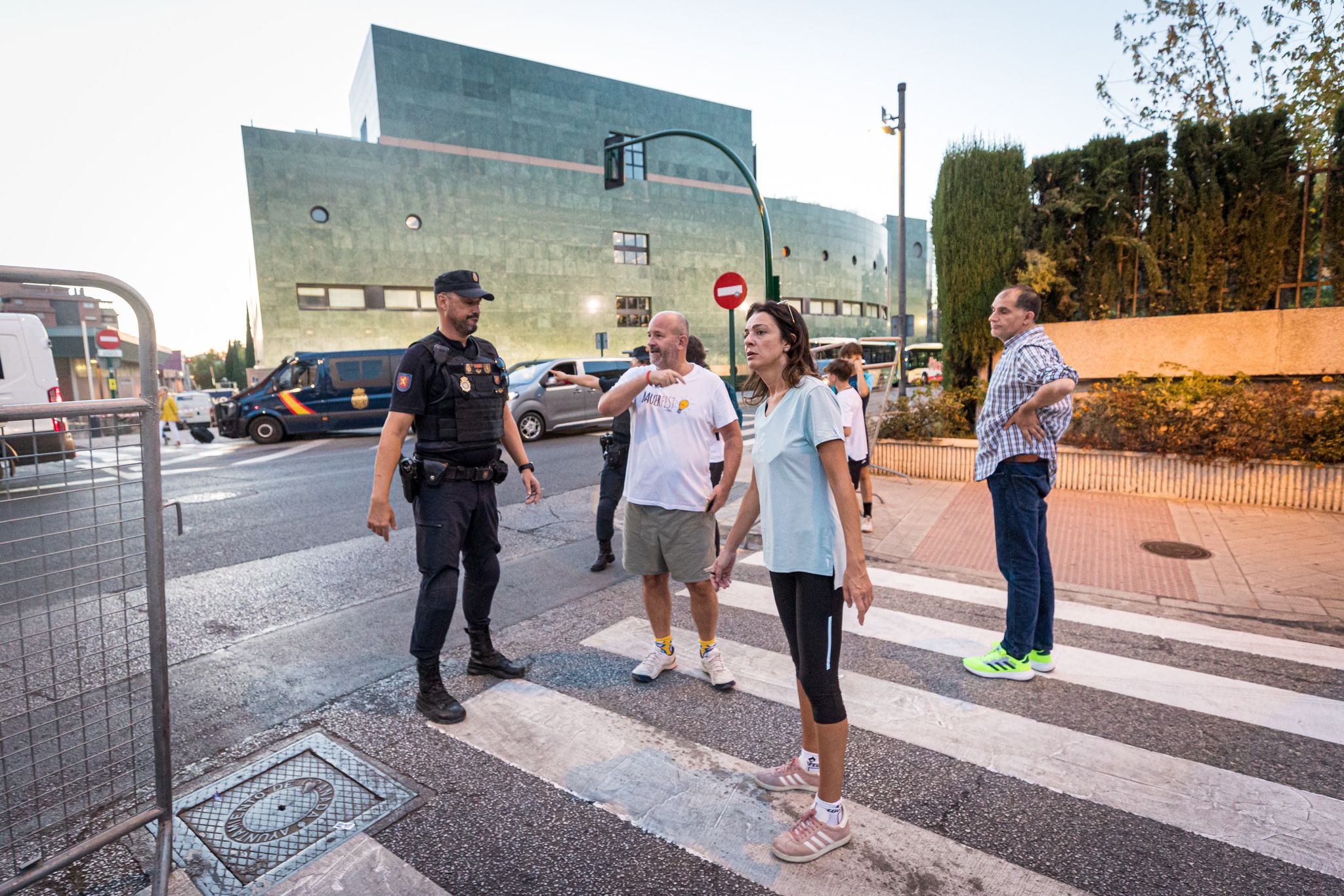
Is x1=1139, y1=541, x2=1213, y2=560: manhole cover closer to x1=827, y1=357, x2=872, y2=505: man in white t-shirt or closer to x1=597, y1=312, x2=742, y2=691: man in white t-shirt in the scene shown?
x1=827, y1=357, x2=872, y2=505: man in white t-shirt

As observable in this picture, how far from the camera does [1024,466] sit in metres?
3.78

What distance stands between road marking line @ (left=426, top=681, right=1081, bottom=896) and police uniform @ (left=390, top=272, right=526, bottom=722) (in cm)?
39

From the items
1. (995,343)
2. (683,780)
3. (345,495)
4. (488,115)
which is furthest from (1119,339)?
(488,115)

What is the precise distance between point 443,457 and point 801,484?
1.91 meters

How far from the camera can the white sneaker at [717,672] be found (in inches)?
147

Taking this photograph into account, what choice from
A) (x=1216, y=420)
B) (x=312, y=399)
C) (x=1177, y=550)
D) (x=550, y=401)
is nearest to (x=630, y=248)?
(x=312, y=399)

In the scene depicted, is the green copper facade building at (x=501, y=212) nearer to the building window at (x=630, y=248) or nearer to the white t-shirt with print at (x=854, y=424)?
the building window at (x=630, y=248)

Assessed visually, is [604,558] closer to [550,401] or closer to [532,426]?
[532,426]

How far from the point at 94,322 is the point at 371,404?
16.2m

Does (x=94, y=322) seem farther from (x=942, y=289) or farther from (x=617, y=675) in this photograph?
(x=942, y=289)

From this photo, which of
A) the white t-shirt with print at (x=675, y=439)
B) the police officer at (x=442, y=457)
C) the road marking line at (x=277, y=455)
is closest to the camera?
the police officer at (x=442, y=457)

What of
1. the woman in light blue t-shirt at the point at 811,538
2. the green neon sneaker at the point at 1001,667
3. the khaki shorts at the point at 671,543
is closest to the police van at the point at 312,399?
the khaki shorts at the point at 671,543

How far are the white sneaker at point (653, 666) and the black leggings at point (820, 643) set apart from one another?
1458mm

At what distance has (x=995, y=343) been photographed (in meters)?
11.2
